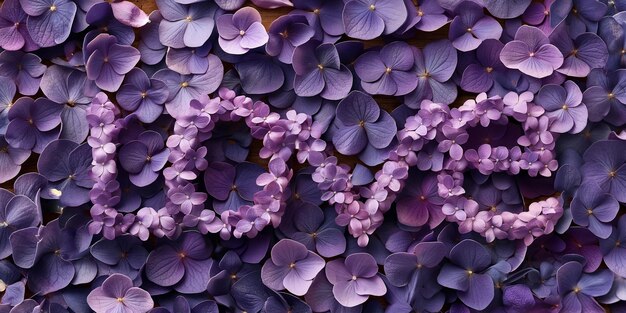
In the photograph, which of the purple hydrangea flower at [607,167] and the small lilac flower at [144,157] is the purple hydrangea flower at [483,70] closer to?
the purple hydrangea flower at [607,167]

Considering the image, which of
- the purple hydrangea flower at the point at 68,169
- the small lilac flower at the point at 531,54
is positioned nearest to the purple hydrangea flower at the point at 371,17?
the small lilac flower at the point at 531,54

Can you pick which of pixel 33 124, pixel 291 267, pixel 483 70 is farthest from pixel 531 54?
pixel 33 124

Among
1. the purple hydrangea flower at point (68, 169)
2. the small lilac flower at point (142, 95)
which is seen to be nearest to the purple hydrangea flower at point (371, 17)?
the small lilac flower at point (142, 95)

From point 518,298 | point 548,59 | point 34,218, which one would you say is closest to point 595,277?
point 518,298

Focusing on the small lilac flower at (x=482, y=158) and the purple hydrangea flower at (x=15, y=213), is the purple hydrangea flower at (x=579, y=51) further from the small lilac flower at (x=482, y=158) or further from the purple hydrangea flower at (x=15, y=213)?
the purple hydrangea flower at (x=15, y=213)

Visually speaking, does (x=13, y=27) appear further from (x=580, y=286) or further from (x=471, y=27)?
(x=580, y=286)

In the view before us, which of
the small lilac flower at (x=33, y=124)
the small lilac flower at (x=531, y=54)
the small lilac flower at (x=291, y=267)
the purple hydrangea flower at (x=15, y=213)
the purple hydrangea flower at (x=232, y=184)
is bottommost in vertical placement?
the small lilac flower at (x=291, y=267)

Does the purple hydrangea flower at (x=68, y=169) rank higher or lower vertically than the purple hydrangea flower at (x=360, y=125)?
lower
